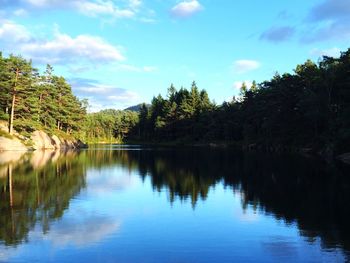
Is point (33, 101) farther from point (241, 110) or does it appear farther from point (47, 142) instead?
point (241, 110)

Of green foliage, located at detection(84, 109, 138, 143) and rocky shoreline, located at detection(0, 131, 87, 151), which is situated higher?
green foliage, located at detection(84, 109, 138, 143)

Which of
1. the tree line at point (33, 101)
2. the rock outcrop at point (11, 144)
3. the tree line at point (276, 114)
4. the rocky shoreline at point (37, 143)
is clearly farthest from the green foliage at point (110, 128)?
the rock outcrop at point (11, 144)

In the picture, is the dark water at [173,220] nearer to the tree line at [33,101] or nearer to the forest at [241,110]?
the forest at [241,110]

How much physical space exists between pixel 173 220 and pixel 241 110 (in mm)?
93189

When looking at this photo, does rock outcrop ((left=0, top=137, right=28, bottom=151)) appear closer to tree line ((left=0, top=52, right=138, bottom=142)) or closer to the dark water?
tree line ((left=0, top=52, right=138, bottom=142))

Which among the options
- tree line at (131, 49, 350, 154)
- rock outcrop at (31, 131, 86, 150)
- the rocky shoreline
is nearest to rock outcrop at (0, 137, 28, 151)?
the rocky shoreline

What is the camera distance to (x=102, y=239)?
12.9 meters

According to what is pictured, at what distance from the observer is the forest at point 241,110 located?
58.6 m

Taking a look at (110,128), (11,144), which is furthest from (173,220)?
(110,128)

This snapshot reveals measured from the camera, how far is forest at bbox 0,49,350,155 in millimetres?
58594

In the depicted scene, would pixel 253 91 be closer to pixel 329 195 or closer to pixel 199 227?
pixel 329 195

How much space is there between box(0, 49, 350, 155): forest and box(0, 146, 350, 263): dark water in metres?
26.7

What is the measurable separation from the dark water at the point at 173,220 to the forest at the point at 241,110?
1050 inches

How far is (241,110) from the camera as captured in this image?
352 feet
